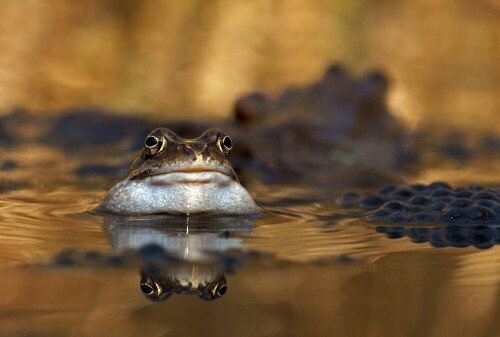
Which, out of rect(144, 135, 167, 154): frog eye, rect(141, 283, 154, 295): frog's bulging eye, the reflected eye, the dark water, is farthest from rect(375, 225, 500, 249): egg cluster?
rect(141, 283, 154, 295): frog's bulging eye

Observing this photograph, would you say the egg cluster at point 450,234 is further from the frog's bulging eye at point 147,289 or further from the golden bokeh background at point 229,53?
the golden bokeh background at point 229,53

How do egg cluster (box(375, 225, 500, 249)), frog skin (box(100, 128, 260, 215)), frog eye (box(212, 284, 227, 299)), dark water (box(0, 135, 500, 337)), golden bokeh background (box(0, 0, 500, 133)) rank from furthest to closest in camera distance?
1. golden bokeh background (box(0, 0, 500, 133))
2. frog skin (box(100, 128, 260, 215))
3. egg cluster (box(375, 225, 500, 249))
4. frog eye (box(212, 284, 227, 299))
5. dark water (box(0, 135, 500, 337))

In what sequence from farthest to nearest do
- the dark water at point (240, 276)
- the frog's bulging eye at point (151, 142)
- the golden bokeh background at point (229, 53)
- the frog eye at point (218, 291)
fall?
the golden bokeh background at point (229, 53) < the frog's bulging eye at point (151, 142) < the frog eye at point (218, 291) < the dark water at point (240, 276)

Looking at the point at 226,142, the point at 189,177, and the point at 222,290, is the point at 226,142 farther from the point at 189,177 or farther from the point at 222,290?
the point at 222,290

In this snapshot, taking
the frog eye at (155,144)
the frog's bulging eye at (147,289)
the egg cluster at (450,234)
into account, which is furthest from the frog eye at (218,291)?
the frog eye at (155,144)

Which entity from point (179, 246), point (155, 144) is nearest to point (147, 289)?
point (179, 246)

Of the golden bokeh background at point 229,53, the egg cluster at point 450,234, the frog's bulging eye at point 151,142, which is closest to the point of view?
the egg cluster at point 450,234

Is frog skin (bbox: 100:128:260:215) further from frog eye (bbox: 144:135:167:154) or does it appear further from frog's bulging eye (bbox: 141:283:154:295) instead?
frog's bulging eye (bbox: 141:283:154:295)
